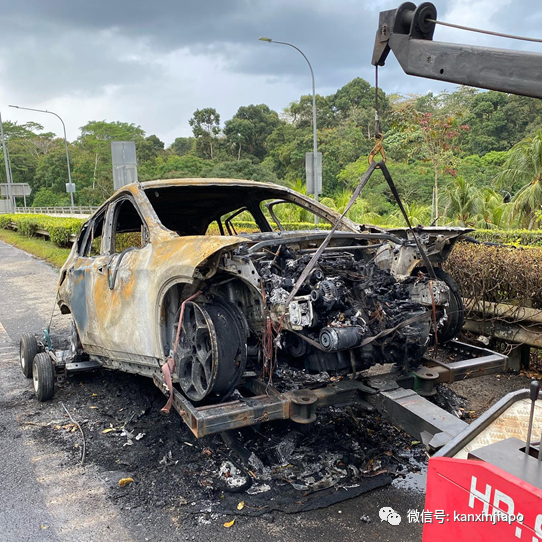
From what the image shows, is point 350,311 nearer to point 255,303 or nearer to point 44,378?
point 255,303

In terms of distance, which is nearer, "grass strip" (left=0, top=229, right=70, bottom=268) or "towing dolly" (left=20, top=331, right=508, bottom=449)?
"towing dolly" (left=20, top=331, right=508, bottom=449)

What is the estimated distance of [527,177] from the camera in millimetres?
20234

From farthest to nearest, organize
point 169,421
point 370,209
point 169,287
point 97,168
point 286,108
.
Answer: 1. point 97,168
2. point 286,108
3. point 370,209
4. point 169,421
5. point 169,287

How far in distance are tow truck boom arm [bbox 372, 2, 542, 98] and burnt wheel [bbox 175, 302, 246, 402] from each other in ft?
5.93

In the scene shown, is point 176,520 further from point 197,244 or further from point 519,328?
point 519,328

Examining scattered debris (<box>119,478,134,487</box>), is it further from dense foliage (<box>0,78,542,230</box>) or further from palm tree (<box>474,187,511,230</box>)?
palm tree (<box>474,187,511,230</box>)

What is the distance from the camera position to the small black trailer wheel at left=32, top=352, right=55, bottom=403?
484 cm

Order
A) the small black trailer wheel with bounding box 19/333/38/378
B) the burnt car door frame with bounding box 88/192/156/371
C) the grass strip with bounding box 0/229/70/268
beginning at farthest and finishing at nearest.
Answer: the grass strip with bounding box 0/229/70/268 < the small black trailer wheel with bounding box 19/333/38/378 < the burnt car door frame with bounding box 88/192/156/371

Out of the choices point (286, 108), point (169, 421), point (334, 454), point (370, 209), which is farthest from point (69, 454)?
point (286, 108)

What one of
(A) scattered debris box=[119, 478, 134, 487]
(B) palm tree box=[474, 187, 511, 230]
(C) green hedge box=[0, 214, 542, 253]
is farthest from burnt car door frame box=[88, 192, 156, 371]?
(B) palm tree box=[474, 187, 511, 230]

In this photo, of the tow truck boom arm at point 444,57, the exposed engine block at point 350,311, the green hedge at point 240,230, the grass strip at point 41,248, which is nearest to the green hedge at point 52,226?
the green hedge at point 240,230

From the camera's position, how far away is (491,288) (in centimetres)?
540

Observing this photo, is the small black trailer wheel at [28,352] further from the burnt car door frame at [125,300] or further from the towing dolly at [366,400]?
the towing dolly at [366,400]

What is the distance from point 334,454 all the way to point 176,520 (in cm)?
127
